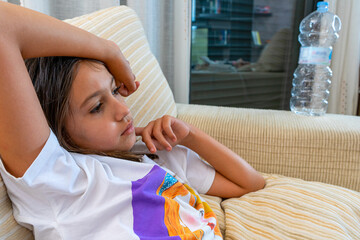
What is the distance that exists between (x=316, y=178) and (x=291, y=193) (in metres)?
0.28

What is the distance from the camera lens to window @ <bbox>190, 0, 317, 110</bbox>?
1.95m

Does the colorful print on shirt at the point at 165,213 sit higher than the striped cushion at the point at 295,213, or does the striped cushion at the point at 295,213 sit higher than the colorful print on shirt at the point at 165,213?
the colorful print on shirt at the point at 165,213

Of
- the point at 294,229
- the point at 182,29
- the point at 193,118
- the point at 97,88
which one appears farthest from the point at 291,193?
the point at 182,29

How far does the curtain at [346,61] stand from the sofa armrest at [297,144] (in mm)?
549

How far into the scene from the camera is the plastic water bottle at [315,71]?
160cm

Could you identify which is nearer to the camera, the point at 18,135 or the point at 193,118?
the point at 18,135

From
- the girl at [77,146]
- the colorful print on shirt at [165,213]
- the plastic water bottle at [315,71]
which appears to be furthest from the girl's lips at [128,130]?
the plastic water bottle at [315,71]

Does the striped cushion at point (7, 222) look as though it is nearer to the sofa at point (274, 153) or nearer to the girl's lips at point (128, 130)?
the girl's lips at point (128, 130)

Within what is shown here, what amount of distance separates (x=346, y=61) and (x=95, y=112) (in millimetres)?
1461

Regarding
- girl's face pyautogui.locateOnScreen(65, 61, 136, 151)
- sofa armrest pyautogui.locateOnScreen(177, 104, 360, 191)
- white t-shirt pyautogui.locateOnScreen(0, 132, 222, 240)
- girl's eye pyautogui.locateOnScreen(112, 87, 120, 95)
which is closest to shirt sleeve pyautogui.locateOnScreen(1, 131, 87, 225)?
white t-shirt pyautogui.locateOnScreen(0, 132, 222, 240)

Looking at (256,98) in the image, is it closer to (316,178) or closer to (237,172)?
(316,178)

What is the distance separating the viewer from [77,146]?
27.4 inches

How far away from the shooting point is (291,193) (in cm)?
88

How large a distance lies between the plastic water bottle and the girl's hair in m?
1.16
